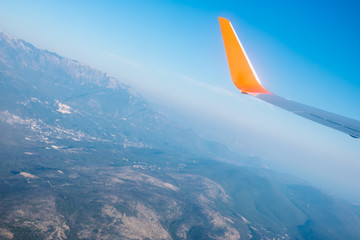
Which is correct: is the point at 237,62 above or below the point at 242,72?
above

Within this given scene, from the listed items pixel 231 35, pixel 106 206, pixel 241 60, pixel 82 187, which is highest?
pixel 231 35

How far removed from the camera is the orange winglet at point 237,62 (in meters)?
9.35

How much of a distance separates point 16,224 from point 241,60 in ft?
460

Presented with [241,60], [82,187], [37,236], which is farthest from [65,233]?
[241,60]

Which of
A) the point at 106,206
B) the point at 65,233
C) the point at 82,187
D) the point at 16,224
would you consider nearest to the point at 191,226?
the point at 106,206

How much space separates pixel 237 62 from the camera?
9766 mm

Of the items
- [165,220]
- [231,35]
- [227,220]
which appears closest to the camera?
[231,35]

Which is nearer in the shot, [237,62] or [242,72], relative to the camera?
[237,62]

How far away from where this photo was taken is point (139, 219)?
133 m

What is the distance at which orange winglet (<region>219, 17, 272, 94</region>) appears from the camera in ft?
30.7

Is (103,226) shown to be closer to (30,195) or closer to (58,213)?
(58,213)

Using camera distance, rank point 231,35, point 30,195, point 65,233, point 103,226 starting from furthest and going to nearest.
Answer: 1. point 30,195
2. point 103,226
3. point 65,233
4. point 231,35

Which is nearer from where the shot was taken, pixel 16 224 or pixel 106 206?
pixel 16 224

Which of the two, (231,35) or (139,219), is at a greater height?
(231,35)
